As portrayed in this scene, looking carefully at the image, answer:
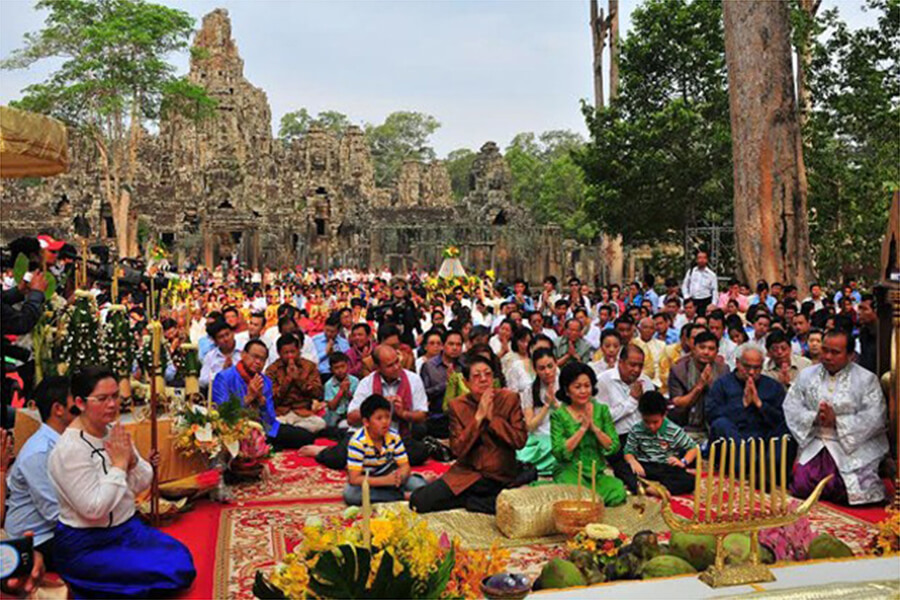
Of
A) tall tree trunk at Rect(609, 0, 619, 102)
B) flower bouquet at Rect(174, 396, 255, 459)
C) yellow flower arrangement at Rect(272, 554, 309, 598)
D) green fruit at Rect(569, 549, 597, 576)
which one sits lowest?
green fruit at Rect(569, 549, 597, 576)

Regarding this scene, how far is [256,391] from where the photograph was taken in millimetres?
7180

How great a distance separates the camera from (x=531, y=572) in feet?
15.4

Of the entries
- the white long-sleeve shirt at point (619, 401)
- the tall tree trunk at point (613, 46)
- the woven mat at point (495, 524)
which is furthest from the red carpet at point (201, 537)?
the tall tree trunk at point (613, 46)

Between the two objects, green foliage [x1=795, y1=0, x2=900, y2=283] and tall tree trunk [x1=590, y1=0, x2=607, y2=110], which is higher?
tall tree trunk [x1=590, y1=0, x2=607, y2=110]

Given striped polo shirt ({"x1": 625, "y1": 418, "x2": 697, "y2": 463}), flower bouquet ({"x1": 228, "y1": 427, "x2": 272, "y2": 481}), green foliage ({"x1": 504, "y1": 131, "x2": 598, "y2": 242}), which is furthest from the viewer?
green foliage ({"x1": 504, "y1": 131, "x2": 598, "y2": 242})

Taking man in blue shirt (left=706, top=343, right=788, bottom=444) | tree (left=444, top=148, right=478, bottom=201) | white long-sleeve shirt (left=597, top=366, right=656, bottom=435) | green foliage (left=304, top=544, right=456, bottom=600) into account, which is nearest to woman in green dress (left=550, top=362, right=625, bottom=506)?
white long-sleeve shirt (left=597, top=366, right=656, bottom=435)

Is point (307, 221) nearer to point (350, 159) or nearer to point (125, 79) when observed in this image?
point (350, 159)

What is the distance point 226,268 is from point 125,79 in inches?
301

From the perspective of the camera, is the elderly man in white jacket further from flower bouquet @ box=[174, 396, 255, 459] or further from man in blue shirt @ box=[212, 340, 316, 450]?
man in blue shirt @ box=[212, 340, 316, 450]

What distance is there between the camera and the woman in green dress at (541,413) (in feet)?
21.8

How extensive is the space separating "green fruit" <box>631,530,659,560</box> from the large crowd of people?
1328mm

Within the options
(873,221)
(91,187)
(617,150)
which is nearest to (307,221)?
(91,187)

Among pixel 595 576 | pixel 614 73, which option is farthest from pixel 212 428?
pixel 614 73

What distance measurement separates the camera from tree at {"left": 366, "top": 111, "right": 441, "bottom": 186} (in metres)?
70.8
